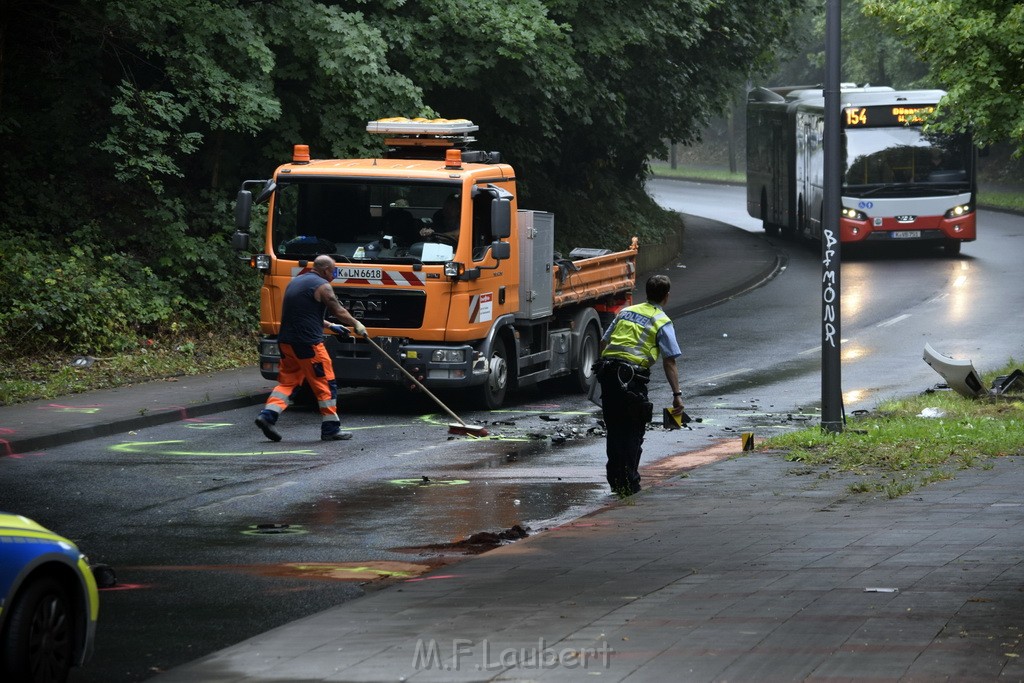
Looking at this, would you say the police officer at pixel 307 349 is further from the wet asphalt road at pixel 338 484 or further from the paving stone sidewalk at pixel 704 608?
the paving stone sidewalk at pixel 704 608

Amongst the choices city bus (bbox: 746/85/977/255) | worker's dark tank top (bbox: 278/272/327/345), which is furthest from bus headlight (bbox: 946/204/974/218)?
worker's dark tank top (bbox: 278/272/327/345)

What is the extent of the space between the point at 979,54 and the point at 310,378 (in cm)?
939

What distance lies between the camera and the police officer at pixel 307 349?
48.6ft

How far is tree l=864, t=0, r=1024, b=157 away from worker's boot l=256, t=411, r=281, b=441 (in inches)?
380

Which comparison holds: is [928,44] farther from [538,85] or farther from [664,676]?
[664,676]

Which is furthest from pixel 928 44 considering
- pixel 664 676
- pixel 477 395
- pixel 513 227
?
pixel 664 676

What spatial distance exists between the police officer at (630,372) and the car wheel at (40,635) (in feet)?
17.6

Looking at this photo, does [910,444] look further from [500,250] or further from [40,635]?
[40,635]

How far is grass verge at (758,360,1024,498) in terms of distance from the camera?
12.2m

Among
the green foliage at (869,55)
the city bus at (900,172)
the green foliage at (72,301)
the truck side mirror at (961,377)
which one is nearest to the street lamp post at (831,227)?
the truck side mirror at (961,377)

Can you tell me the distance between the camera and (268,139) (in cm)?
2486

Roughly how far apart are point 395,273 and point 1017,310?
14.0 m

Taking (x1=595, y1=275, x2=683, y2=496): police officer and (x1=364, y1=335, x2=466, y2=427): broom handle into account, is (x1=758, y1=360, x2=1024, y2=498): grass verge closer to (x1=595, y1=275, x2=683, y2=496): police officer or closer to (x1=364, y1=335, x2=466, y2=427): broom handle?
(x1=595, y1=275, x2=683, y2=496): police officer

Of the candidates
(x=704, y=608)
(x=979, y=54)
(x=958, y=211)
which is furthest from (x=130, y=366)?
(x=958, y=211)
